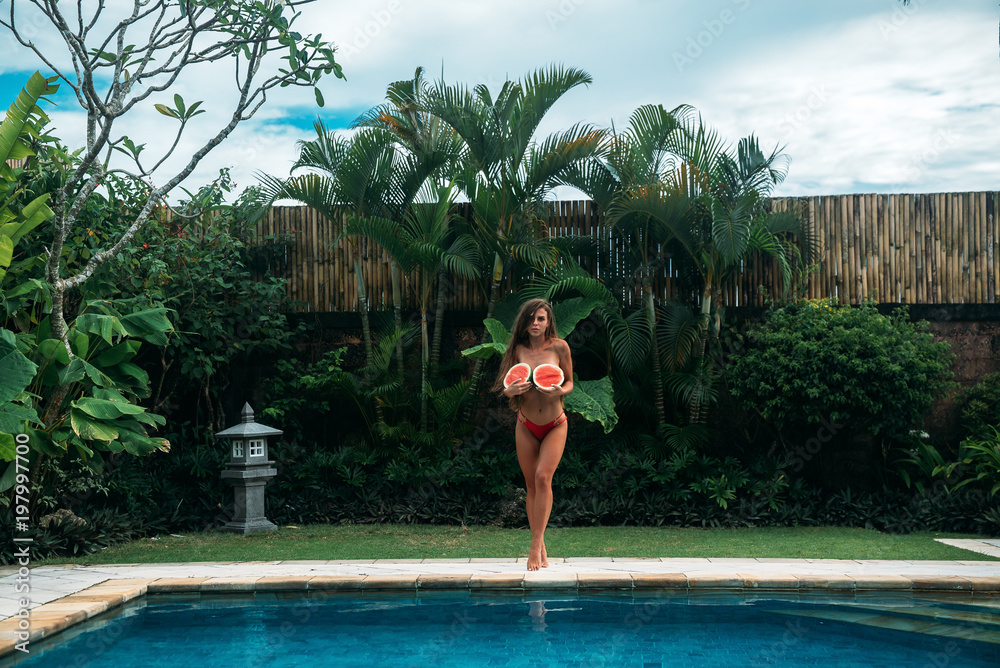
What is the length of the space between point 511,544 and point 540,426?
2.32m

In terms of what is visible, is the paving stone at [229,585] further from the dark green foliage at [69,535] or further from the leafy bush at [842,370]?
the leafy bush at [842,370]

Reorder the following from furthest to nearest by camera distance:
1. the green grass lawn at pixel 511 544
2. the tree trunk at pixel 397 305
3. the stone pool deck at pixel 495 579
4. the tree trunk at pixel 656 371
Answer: the tree trunk at pixel 397 305 < the tree trunk at pixel 656 371 < the green grass lawn at pixel 511 544 < the stone pool deck at pixel 495 579

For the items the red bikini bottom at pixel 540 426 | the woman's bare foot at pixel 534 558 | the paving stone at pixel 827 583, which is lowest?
the paving stone at pixel 827 583

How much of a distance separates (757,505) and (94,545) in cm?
700

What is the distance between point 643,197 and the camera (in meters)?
9.41

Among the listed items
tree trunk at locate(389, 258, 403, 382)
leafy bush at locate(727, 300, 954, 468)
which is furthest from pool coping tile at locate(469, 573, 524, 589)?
tree trunk at locate(389, 258, 403, 382)

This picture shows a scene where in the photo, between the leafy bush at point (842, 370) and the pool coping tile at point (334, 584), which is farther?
the leafy bush at point (842, 370)

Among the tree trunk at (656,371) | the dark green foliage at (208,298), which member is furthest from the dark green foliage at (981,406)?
the dark green foliage at (208,298)

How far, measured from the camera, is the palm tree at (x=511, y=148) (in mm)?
9664

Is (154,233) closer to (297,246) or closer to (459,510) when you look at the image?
(297,246)

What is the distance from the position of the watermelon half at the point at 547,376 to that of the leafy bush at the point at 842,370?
4.02 m

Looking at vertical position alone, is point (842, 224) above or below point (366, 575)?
above

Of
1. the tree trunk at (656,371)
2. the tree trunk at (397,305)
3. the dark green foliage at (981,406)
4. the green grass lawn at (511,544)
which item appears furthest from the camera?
the tree trunk at (397,305)

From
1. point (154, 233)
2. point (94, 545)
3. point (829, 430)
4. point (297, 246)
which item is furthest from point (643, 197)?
point (94, 545)
